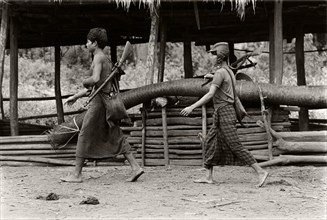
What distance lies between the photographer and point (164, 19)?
10195 mm

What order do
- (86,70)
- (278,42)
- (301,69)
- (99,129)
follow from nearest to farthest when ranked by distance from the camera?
(99,129) → (278,42) → (301,69) → (86,70)

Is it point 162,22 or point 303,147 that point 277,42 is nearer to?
point 303,147

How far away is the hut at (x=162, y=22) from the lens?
9.37m

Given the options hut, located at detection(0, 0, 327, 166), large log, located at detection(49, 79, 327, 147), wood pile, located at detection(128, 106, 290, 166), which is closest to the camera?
large log, located at detection(49, 79, 327, 147)

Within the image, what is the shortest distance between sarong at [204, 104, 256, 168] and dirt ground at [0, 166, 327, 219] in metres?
0.31

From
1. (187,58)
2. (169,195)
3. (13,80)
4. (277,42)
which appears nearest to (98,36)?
(169,195)

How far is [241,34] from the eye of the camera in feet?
40.0

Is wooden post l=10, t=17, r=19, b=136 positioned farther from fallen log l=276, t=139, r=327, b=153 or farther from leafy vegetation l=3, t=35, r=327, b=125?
leafy vegetation l=3, t=35, r=327, b=125

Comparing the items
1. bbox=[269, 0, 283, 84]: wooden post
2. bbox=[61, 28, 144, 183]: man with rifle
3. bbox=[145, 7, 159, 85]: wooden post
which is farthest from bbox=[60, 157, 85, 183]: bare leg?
bbox=[269, 0, 283, 84]: wooden post

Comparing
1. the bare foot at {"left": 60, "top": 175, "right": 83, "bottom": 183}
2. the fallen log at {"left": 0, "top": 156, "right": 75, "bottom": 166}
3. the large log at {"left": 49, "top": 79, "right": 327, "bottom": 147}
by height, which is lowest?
the bare foot at {"left": 60, "top": 175, "right": 83, "bottom": 183}

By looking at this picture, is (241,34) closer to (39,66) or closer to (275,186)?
(275,186)

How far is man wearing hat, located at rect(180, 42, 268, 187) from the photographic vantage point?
6738mm

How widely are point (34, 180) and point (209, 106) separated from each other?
279cm

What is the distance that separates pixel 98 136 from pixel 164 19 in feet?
11.7
